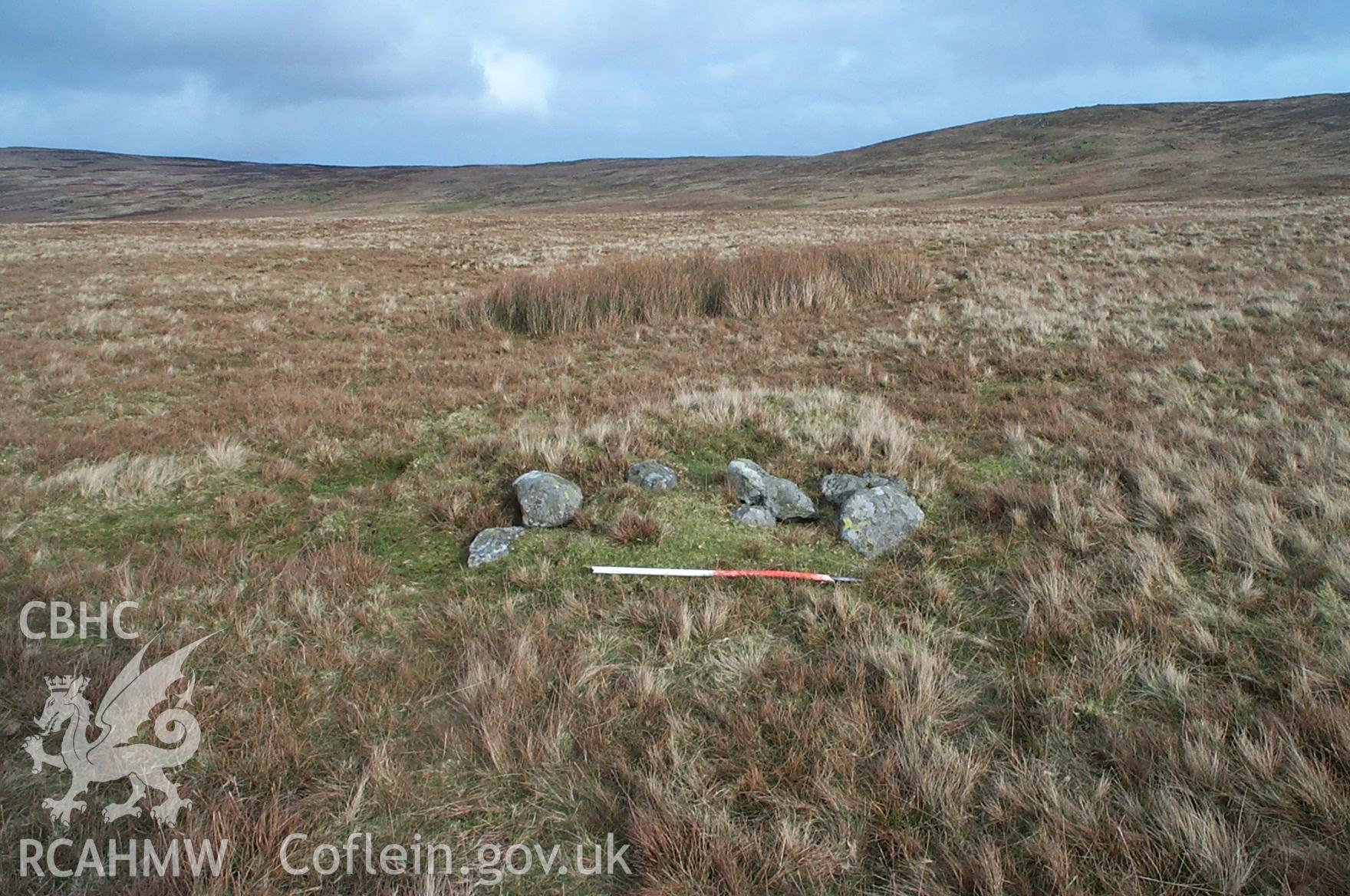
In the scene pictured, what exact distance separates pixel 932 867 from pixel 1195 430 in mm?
5535

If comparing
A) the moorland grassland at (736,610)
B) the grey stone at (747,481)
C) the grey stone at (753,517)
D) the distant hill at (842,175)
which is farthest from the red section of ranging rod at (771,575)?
the distant hill at (842,175)

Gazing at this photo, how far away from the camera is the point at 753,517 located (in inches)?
183

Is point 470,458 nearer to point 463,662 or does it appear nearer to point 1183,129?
point 463,662

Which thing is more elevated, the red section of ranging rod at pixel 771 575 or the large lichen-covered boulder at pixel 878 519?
the large lichen-covered boulder at pixel 878 519

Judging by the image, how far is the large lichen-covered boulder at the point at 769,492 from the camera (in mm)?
4723

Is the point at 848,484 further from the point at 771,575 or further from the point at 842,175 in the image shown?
the point at 842,175

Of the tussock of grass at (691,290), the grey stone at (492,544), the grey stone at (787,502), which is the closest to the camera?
the grey stone at (492,544)

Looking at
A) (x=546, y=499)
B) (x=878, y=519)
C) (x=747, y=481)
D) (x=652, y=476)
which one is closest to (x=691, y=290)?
(x=652, y=476)

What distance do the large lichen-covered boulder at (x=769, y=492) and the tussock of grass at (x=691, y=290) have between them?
307 inches

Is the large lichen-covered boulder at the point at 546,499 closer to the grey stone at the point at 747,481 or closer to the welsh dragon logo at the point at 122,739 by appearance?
the grey stone at the point at 747,481

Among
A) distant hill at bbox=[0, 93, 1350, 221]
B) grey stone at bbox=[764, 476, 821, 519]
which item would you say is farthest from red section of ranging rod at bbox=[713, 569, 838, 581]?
distant hill at bbox=[0, 93, 1350, 221]

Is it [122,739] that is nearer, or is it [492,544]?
[122,739]

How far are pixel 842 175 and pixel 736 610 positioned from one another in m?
98.9

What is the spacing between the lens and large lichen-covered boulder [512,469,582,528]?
464 centimetres
